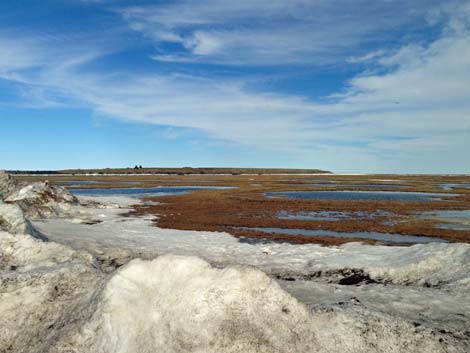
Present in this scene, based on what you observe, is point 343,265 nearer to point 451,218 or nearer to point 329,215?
point 329,215

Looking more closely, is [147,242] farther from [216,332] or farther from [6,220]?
[216,332]

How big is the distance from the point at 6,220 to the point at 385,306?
41.4 feet

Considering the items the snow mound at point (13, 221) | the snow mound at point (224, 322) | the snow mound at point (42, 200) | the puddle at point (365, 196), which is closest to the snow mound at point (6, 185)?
the snow mound at point (42, 200)

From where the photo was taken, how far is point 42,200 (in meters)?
28.9

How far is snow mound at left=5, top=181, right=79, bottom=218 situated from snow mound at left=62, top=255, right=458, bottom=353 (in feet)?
69.6

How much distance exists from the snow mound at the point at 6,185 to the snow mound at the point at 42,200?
1840 millimetres

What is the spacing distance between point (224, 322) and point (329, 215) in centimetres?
3163

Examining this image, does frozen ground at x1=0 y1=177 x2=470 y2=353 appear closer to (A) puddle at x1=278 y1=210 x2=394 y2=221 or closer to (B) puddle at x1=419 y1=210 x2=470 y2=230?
(B) puddle at x1=419 y1=210 x2=470 y2=230

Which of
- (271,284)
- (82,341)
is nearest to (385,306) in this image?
(271,284)

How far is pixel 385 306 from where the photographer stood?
7.98 metres

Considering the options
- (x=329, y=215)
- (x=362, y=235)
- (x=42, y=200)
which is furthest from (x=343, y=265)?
(x=329, y=215)

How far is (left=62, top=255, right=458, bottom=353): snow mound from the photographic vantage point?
6270 mm

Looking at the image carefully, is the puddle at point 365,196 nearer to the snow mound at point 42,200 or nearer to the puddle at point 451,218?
the puddle at point 451,218

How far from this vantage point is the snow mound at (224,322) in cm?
627
